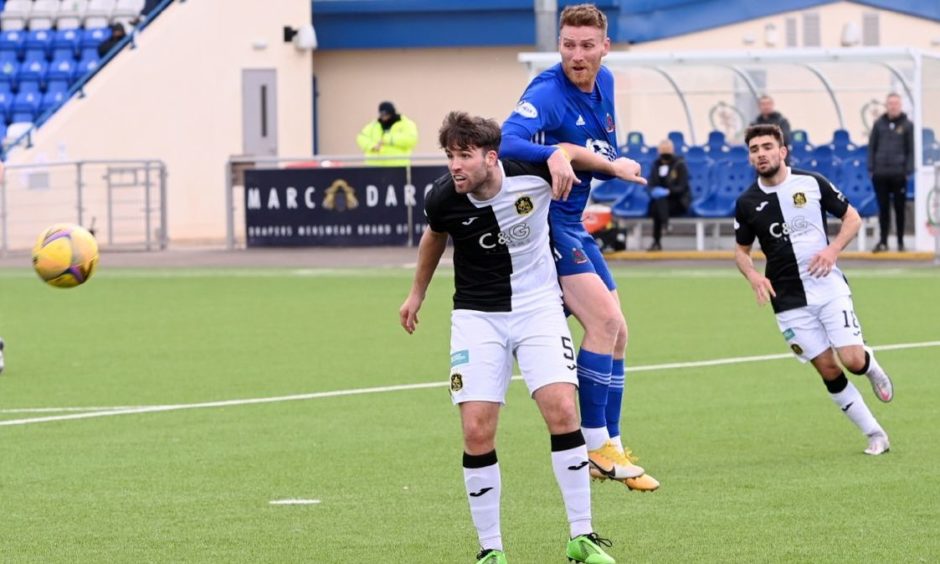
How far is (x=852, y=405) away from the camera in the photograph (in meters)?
11.0

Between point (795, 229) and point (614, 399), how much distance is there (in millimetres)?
2202

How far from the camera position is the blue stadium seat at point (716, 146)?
98.3 ft

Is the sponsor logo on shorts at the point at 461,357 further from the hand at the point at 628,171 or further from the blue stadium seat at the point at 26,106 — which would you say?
the blue stadium seat at the point at 26,106

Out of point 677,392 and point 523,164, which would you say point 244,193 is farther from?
point 523,164

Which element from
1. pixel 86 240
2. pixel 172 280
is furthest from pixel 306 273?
pixel 86 240

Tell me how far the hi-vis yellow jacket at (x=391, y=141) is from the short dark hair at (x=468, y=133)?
23.4 m

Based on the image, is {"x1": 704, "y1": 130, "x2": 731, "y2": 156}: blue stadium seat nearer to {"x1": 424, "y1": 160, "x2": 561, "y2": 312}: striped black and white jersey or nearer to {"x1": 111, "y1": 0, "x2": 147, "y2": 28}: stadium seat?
{"x1": 111, "y1": 0, "x2": 147, "y2": 28}: stadium seat

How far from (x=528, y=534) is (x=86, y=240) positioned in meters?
4.59

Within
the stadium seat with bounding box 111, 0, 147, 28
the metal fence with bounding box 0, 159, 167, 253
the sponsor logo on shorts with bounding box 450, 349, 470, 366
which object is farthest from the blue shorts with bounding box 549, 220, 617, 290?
the stadium seat with bounding box 111, 0, 147, 28

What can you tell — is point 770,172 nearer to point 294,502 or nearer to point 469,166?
point 294,502

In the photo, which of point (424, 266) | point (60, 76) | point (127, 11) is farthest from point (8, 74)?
point (424, 266)

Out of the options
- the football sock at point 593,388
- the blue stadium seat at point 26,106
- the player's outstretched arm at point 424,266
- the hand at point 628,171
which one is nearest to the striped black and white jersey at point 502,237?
the player's outstretched arm at point 424,266

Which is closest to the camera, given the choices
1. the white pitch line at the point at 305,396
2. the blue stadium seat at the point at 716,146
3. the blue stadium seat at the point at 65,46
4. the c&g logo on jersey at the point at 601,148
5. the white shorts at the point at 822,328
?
the c&g logo on jersey at the point at 601,148

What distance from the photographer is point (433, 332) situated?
1895 cm
